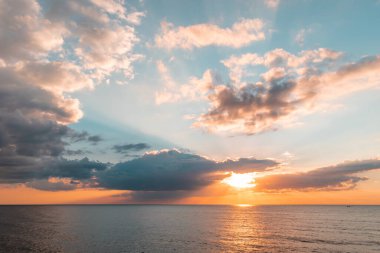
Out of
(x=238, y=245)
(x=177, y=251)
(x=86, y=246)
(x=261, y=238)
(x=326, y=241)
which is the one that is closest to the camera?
(x=177, y=251)

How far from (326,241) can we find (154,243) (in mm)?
57830

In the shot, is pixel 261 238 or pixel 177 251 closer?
pixel 177 251

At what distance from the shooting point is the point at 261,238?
10312 cm

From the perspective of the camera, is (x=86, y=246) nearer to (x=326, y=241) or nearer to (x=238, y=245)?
(x=238, y=245)

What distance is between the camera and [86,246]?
3275 inches

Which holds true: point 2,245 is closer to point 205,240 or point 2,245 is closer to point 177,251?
point 177,251

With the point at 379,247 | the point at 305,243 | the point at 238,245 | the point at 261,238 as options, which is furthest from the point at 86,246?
the point at 379,247

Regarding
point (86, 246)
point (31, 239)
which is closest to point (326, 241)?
point (86, 246)

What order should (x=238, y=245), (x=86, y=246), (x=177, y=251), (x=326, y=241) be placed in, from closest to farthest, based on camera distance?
(x=177, y=251) → (x=86, y=246) → (x=238, y=245) → (x=326, y=241)

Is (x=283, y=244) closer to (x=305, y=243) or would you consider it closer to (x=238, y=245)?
A: (x=305, y=243)

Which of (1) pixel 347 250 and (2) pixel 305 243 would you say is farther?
(2) pixel 305 243

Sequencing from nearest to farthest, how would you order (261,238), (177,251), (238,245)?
(177,251) < (238,245) < (261,238)

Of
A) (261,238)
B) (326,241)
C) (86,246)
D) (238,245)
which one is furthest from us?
(261,238)

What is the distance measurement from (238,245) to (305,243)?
22673 mm
